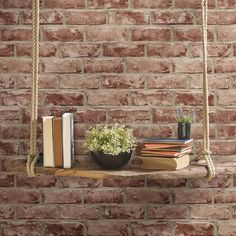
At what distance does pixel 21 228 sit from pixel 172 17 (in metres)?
1.31

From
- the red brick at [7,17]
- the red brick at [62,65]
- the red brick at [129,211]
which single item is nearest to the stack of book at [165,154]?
the red brick at [129,211]

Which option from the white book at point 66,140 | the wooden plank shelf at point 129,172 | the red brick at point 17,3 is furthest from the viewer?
the red brick at point 17,3

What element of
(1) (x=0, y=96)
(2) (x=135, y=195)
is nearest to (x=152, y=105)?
(2) (x=135, y=195)

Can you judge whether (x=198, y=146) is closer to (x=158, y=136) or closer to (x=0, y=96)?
(x=158, y=136)

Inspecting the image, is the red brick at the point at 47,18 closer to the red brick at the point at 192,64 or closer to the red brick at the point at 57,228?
the red brick at the point at 192,64

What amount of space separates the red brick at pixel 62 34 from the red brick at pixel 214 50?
57 cm

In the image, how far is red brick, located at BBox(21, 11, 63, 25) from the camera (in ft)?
6.87

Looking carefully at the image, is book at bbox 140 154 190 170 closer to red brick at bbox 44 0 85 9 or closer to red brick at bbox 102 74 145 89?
red brick at bbox 102 74 145 89

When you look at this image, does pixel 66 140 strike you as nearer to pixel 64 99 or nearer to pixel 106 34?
pixel 64 99

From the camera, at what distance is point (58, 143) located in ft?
6.11

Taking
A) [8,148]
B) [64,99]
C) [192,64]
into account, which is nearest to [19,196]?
[8,148]

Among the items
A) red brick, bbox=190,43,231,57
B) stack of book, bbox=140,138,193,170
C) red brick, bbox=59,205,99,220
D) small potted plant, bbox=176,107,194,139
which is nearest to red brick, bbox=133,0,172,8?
red brick, bbox=190,43,231,57

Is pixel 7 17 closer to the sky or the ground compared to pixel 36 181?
closer to the sky

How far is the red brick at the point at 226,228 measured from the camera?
2.14 metres
